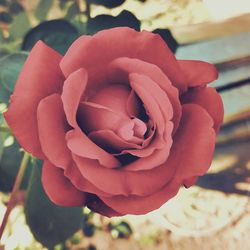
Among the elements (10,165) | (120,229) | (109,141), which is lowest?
(120,229)

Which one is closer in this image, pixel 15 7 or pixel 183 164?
pixel 183 164

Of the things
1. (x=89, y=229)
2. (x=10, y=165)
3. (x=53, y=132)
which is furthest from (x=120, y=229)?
(x=53, y=132)

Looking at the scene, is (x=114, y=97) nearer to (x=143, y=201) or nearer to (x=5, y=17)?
(x=143, y=201)

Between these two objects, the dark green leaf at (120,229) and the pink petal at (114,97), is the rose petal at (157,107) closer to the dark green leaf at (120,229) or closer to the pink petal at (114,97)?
the pink petal at (114,97)

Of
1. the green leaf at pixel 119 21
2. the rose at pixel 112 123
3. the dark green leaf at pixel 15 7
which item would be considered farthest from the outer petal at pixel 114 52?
the dark green leaf at pixel 15 7

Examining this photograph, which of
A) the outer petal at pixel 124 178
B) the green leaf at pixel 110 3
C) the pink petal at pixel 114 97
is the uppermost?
the pink petal at pixel 114 97

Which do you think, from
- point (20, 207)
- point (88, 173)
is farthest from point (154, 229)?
point (88, 173)
